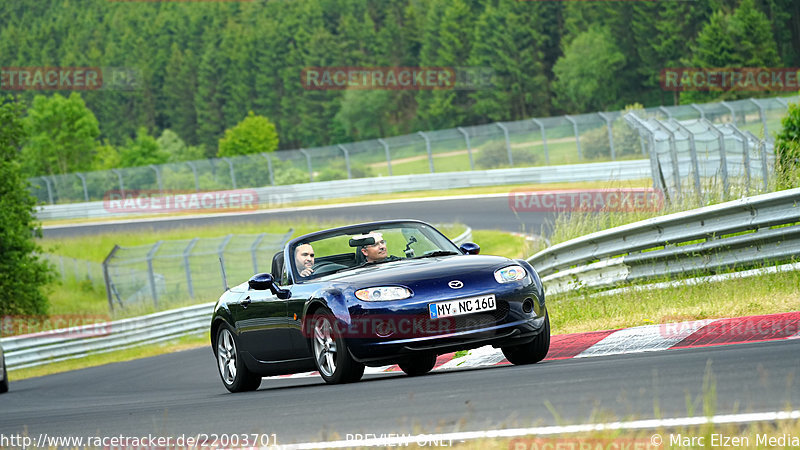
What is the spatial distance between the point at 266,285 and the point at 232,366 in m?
1.43

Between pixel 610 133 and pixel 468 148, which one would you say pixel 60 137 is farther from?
pixel 610 133

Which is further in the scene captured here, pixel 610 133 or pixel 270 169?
pixel 270 169

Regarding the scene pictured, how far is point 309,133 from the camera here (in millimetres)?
135875

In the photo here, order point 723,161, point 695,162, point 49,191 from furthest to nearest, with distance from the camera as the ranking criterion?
point 49,191, point 695,162, point 723,161

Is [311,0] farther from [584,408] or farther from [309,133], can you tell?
[584,408]

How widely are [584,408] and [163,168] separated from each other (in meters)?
50.9

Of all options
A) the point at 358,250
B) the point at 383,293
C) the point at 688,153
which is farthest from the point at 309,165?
the point at 383,293

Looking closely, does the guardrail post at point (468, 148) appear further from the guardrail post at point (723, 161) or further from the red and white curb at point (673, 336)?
the red and white curb at point (673, 336)

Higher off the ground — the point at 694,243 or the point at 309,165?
the point at 694,243

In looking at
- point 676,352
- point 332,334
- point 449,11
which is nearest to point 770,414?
point 676,352

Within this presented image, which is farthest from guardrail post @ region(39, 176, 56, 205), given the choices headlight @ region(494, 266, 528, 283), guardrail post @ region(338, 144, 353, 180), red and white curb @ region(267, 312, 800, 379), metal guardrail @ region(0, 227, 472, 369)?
headlight @ region(494, 266, 528, 283)

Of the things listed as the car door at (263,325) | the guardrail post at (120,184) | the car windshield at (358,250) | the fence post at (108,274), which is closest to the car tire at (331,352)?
the car door at (263,325)

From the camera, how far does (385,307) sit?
324 inches

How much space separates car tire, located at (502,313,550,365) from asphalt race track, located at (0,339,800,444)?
6.1 inches
